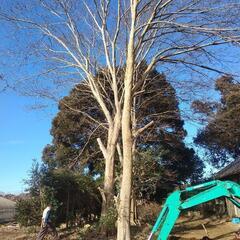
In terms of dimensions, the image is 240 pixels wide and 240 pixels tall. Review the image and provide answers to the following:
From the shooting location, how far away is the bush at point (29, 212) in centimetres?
1869

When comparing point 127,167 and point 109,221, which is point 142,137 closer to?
point 109,221

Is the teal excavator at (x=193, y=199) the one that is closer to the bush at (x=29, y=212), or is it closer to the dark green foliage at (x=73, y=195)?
the bush at (x=29, y=212)

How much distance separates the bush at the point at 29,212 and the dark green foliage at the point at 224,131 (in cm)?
1489

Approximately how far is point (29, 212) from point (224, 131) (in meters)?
21.3

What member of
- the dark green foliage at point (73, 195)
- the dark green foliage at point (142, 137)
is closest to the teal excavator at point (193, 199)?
the dark green foliage at point (73, 195)

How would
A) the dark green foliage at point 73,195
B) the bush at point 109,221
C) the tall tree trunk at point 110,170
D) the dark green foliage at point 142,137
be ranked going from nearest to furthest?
the bush at point 109,221
the tall tree trunk at point 110,170
the dark green foliage at point 73,195
the dark green foliage at point 142,137

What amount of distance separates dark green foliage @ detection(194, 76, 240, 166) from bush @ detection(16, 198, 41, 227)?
14.9 m

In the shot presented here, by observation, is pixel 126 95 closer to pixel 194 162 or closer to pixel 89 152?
pixel 89 152

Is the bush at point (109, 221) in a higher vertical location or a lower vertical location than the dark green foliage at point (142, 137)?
lower

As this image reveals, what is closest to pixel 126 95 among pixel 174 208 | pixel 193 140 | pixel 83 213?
pixel 174 208

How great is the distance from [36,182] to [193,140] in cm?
2630

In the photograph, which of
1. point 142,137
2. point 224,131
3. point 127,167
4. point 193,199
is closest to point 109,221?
point 127,167

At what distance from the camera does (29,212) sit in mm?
18797

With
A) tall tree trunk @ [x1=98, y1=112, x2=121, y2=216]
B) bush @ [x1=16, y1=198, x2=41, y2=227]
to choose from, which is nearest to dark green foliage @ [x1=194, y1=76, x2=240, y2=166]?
tall tree trunk @ [x1=98, y1=112, x2=121, y2=216]
